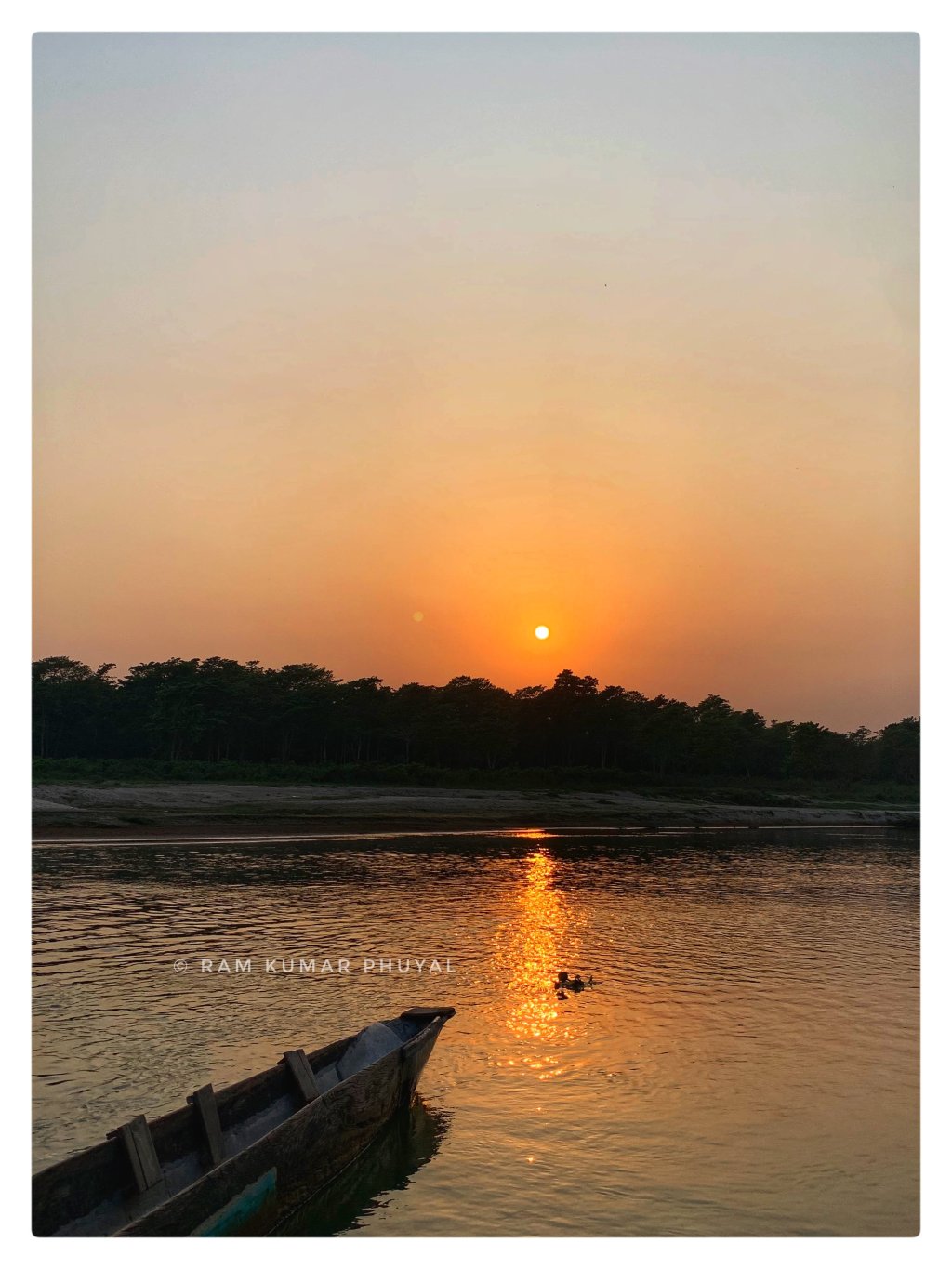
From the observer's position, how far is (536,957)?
19.5 meters

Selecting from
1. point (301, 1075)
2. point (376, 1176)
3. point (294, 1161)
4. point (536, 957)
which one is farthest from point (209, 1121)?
point (536, 957)

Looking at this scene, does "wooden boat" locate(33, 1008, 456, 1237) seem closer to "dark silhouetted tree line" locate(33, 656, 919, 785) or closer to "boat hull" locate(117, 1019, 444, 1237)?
"boat hull" locate(117, 1019, 444, 1237)

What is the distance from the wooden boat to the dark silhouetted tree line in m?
30.4

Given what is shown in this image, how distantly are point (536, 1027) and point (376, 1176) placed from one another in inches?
201

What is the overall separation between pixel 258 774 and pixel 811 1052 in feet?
109

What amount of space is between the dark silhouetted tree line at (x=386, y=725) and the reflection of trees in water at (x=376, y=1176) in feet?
98.0

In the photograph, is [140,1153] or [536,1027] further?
[536,1027]

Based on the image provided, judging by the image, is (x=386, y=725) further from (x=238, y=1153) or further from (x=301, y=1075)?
(x=238, y=1153)

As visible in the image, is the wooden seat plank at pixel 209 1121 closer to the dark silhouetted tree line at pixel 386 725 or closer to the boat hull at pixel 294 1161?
the boat hull at pixel 294 1161

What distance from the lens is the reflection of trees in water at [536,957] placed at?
1460 centimetres

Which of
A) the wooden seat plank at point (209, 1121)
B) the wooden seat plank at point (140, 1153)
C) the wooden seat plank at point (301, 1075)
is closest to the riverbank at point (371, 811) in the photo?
the wooden seat plank at point (301, 1075)

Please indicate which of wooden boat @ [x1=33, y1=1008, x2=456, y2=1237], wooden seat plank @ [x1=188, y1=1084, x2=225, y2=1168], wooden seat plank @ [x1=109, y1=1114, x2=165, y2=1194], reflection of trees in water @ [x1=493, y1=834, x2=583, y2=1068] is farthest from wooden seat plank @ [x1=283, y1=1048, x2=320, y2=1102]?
reflection of trees in water @ [x1=493, y1=834, x2=583, y2=1068]
